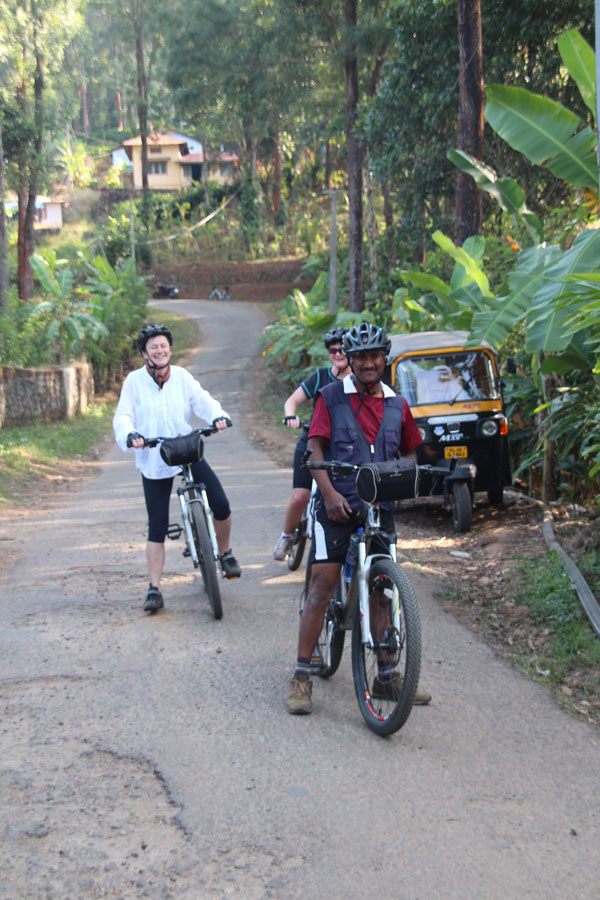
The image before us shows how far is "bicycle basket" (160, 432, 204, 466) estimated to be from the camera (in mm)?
6238

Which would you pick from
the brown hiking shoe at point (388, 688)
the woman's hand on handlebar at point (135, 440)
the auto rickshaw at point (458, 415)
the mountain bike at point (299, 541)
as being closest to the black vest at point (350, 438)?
the brown hiking shoe at point (388, 688)

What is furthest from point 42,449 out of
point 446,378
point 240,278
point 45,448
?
point 240,278

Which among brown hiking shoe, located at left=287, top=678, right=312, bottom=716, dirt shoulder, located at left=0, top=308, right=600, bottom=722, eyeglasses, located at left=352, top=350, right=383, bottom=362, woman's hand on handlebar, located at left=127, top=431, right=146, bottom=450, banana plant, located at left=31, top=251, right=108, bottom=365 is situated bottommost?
dirt shoulder, located at left=0, top=308, right=600, bottom=722

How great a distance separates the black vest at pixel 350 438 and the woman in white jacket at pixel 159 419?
1.90 metres

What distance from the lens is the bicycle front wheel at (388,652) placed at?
4.18m

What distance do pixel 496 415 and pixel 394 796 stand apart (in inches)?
269

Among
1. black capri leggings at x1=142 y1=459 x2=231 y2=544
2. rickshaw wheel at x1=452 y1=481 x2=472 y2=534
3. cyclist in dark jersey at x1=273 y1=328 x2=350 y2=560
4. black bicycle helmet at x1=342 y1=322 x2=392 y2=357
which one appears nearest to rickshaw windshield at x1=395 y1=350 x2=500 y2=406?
rickshaw wheel at x1=452 y1=481 x2=472 y2=534

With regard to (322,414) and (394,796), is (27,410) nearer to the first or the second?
(322,414)

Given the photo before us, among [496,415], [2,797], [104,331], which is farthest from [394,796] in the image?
[104,331]

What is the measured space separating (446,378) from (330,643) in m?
5.92

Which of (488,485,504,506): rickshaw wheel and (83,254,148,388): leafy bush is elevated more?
(83,254,148,388): leafy bush

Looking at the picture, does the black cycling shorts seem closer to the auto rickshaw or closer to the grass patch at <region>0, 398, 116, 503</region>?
the auto rickshaw

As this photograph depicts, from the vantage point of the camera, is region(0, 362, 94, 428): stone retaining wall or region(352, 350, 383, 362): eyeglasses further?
region(0, 362, 94, 428): stone retaining wall

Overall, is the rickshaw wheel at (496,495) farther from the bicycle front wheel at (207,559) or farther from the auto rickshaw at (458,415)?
the bicycle front wheel at (207,559)
